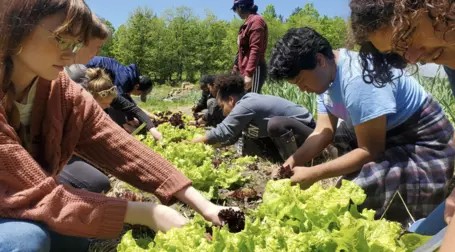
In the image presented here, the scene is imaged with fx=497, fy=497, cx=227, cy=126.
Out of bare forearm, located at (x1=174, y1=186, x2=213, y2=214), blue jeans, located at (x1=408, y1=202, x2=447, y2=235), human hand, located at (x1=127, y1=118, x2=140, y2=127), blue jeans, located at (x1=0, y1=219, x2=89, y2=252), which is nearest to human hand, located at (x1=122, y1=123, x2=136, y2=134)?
human hand, located at (x1=127, y1=118, x2=140, y2=127)

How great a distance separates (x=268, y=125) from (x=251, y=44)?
1.89 m

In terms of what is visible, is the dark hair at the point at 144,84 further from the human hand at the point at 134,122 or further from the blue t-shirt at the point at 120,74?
the human hand at the point at 134,122

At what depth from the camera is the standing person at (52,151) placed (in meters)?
1.65

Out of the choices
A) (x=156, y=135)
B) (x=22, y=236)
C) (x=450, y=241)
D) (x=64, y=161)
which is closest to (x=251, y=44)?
(x=156, y=135)

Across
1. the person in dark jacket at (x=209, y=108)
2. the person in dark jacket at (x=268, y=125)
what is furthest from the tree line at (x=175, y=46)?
the person in dark jacket at (x=268, y=125)

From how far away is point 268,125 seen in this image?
13.3 feet

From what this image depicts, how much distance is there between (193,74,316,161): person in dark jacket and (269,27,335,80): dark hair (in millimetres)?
1246

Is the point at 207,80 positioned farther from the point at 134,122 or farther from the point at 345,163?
the point at 345,163

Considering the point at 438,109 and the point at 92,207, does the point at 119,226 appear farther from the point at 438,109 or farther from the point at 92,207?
the point at 438,109

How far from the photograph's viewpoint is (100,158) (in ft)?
6.91

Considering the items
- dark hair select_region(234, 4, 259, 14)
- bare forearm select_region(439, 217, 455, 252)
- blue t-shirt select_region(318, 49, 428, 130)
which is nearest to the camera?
bare forearm select_region(439, 217, 455, 252)

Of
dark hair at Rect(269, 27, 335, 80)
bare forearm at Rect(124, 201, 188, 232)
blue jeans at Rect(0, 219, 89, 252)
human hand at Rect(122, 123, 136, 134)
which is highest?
dark hair at Rect(269, 27, 335, 80)

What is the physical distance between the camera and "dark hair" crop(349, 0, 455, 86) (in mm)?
1381

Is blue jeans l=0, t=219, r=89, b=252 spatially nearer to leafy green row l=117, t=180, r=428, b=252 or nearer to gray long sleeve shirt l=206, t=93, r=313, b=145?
leafy green row l=117, t=180, r=428, b=252
